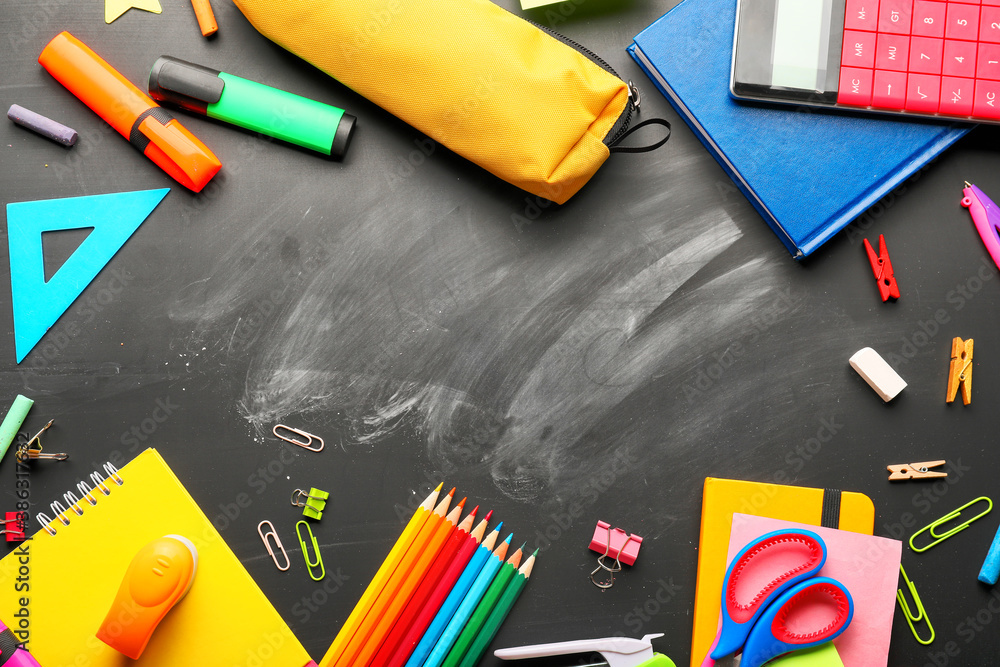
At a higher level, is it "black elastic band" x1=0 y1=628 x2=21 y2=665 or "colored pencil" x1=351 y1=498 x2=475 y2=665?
"black elastic band" x1=0 y1=628 x2=21 y2=665

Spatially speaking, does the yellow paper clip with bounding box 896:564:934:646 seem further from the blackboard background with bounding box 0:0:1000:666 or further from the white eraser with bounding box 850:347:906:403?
the white eraser with bounding box 850:347:906:403

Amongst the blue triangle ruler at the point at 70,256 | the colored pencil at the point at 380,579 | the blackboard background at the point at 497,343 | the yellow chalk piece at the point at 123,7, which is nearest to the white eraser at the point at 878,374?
the blackboard background at the point at 497,343

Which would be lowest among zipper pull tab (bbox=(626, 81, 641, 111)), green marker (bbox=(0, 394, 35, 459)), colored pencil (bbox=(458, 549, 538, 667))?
colored pencil (bbox=(458, 549, 538, 667))

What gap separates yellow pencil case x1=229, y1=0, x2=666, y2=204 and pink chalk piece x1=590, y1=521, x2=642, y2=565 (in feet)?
1.80

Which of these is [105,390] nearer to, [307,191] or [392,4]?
[307,191]

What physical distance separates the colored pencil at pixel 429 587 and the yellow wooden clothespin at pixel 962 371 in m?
0.79

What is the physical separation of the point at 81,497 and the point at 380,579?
0.50 m

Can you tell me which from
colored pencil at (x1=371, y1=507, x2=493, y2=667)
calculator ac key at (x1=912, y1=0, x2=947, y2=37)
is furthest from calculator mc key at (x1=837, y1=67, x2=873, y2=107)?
colored pencil at (x1=371, y1=507, x2=493, y2=667)

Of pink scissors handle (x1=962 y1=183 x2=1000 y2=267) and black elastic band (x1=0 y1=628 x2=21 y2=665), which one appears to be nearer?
black elastic band (x1=0 y1=628 x2=21 y2=665)

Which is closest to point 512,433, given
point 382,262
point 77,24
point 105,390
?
point 382,262

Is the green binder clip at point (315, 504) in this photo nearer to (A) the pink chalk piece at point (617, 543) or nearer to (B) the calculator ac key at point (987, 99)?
(A) the pink chalk piece at point (617, 543)

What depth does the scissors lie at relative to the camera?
3.26ft

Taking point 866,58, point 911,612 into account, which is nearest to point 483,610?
point 911,612

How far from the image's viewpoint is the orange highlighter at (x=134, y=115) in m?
1.05
